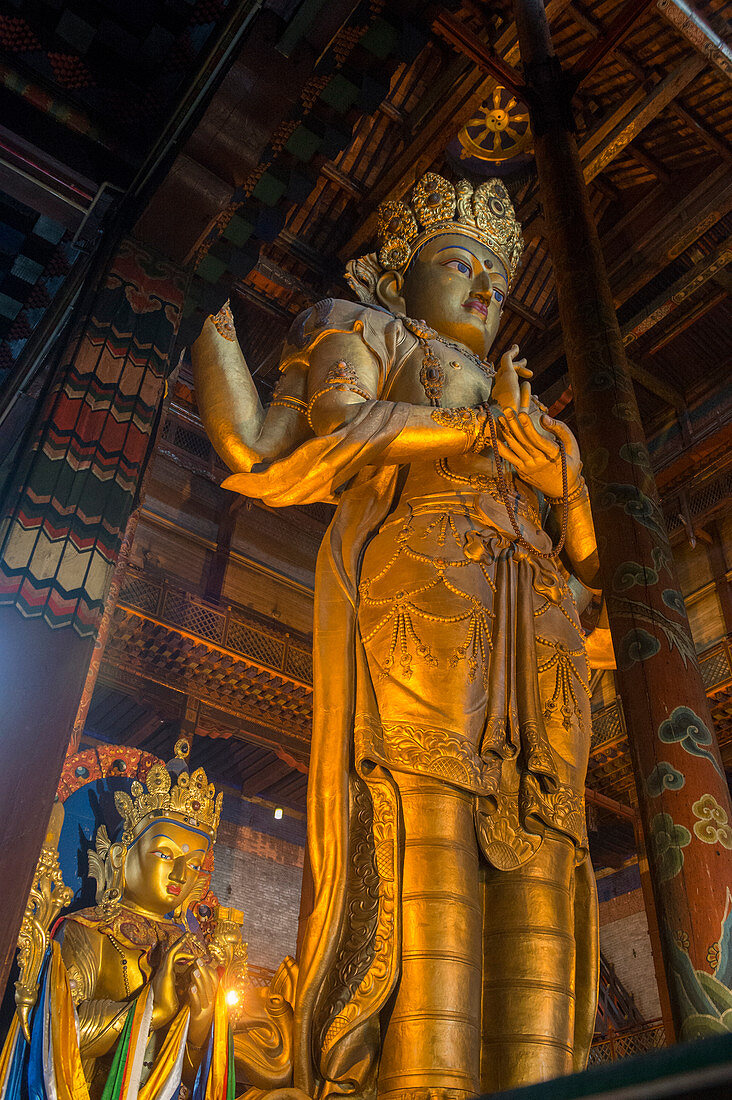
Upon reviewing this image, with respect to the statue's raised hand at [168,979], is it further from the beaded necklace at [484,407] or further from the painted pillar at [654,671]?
the beaded necklace at [484,407]

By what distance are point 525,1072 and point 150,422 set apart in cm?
189

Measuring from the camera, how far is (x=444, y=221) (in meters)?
3.49

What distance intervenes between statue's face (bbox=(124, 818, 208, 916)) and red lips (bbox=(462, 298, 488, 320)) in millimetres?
1967

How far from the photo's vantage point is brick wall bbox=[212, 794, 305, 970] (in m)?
10.0

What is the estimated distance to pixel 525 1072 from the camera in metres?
2.08

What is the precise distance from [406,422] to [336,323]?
1.77 ft

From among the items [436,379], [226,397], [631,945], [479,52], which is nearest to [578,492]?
[436,379]

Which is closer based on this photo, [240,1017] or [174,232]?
[240,1017]

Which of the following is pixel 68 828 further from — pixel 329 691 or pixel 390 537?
pixel 390 537

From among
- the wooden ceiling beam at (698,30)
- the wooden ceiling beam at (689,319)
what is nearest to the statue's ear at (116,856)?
the wooden ceiling beam at (698,30)

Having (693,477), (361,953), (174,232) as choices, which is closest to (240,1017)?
(361,953)

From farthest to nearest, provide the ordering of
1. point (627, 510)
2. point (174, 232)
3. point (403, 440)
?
point (174, 232), point (403, 440), point (627, 510)

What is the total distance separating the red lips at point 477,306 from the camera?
10.9ft

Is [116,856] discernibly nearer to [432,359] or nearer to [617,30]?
[432,359]
